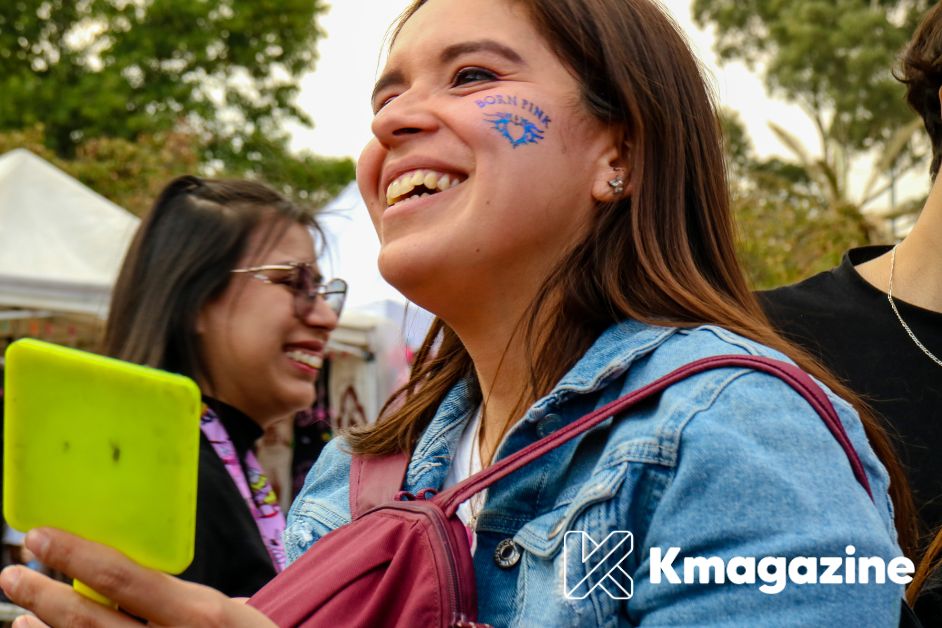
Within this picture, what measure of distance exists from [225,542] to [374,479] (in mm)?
961

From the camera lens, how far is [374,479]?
1.78 meters

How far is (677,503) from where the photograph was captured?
1.27 meters

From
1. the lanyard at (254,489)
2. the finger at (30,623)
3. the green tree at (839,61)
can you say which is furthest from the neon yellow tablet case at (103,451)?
the green tree at (839,61)

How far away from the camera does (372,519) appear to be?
1459 millimetres

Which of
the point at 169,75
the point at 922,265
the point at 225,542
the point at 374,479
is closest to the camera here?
the point at 374,479

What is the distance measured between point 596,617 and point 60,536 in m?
0.59

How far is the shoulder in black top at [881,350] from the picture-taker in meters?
2.16

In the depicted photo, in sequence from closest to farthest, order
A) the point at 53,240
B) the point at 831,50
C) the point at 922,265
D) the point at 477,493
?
the point at 477,493, the point at 922,265, the point at 53,240, the point at 831,50

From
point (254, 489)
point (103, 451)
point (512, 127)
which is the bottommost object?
point (254, 489)

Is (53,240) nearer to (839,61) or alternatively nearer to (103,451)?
(103,451)

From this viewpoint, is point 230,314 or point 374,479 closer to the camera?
point 374,479

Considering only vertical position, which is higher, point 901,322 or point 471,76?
point 471,76

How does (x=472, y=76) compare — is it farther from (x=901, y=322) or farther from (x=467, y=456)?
(x=901, y=322)

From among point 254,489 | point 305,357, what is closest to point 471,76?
point 254,489
